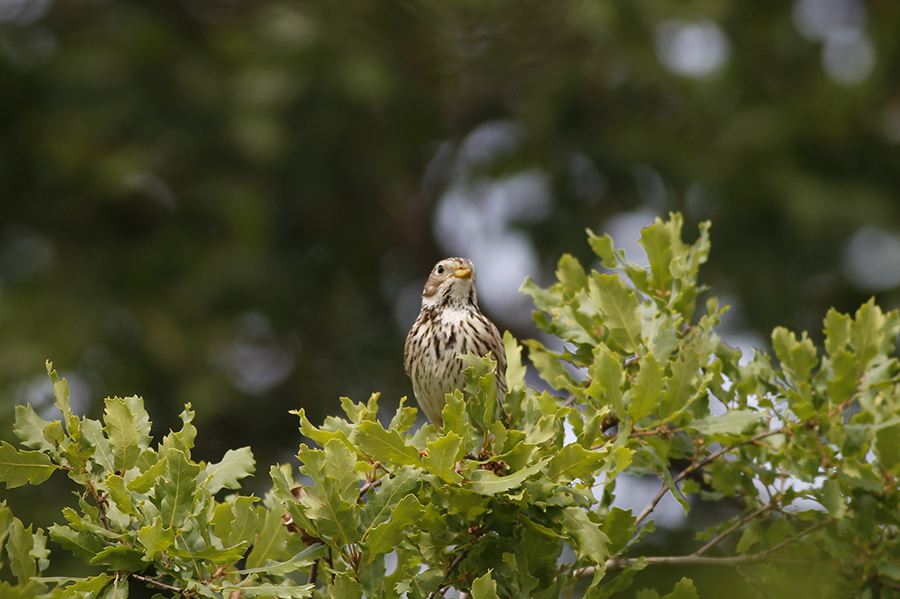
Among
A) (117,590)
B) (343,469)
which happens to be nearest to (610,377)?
(343,469)

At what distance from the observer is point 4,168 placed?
9.67m

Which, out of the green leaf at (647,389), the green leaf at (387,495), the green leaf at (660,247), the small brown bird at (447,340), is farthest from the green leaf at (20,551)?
the green leaf at (660,247)

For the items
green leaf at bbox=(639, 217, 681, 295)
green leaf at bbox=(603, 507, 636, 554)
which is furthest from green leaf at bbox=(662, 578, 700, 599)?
green leaf at bbox=(639, 217, 681, 295)

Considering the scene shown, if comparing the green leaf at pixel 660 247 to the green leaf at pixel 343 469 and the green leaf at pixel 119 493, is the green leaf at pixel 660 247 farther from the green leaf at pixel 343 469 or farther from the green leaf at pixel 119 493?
the green leaf at pixel 119 493

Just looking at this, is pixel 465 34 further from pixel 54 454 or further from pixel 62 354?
pixel 54 454

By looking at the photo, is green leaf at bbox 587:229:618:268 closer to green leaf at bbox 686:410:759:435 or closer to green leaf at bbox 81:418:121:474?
green leaf at bbox 686:410:759:435

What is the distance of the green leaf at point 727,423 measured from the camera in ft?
8.94

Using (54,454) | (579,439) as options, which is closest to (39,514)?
(54,454)

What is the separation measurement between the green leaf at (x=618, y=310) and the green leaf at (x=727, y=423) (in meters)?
0.29

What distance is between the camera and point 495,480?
2260mm

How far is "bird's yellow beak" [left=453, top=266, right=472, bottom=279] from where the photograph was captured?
411cm

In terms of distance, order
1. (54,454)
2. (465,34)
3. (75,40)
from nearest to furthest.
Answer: (54,454) → (465,34) → (75,40)

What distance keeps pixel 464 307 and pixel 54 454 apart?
6.62 feet

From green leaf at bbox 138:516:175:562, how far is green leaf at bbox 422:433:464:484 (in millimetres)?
583
